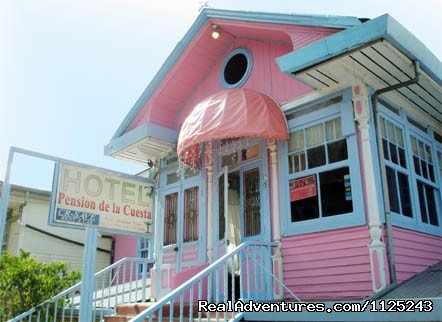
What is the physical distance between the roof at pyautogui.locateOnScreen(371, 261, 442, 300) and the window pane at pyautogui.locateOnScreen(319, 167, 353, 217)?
1.16 metres

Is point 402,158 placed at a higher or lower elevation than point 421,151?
lower

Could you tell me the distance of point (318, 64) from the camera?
5613 millimetres

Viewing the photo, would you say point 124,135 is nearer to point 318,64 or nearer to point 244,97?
point 244,97

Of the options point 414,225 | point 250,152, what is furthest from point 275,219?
point 414,225

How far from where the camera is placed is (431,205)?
7273 mm

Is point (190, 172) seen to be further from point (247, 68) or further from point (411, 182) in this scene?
point (411, 182)

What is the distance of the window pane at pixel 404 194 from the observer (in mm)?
6441

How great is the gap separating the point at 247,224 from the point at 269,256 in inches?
33.8

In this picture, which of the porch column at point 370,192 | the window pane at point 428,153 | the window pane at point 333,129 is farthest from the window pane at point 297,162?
the window pane at point 428,153

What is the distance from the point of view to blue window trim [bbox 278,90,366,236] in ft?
19.4

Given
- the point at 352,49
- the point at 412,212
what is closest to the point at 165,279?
the point at 412,212

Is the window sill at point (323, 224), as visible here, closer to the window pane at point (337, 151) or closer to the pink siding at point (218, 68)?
the window pane at point (337, 151)

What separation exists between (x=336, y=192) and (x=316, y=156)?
0.65 m

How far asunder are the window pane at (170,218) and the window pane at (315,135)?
127 inches
